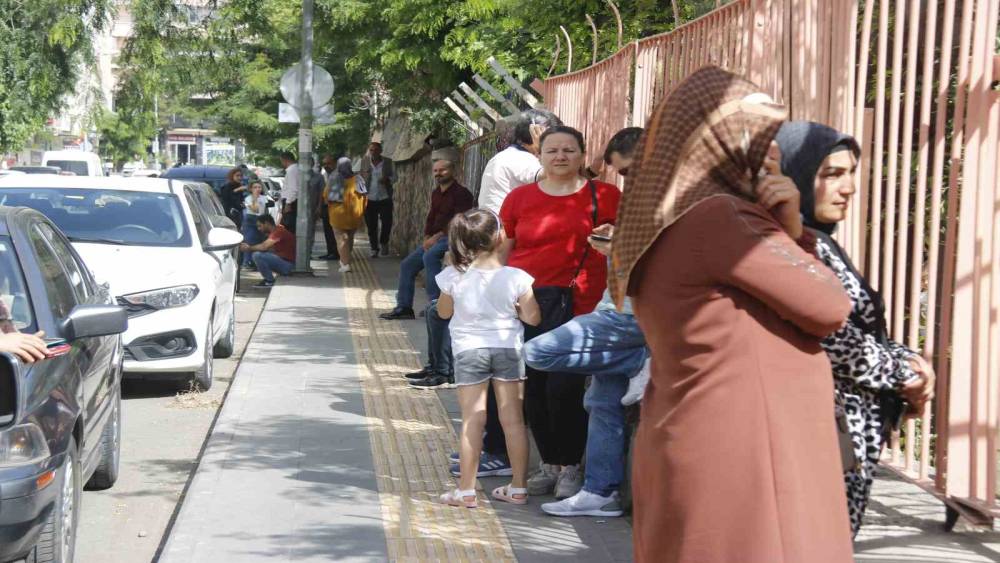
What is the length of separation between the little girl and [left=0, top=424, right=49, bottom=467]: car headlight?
7.14 feet

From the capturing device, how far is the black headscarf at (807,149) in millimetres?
3518

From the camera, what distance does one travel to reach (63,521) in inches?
196

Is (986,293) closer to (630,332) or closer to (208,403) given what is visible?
(630,332)

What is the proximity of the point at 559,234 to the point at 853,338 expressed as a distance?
307 cm

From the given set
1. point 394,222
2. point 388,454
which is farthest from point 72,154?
point 388,454

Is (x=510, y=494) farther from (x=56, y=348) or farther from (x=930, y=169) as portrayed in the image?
(x=930, y=169)

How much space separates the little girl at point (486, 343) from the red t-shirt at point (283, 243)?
12.7 meters

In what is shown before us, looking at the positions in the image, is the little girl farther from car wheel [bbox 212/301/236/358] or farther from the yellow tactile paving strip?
car wheel [bbox 212/301/236/358]

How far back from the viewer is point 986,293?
175 inches

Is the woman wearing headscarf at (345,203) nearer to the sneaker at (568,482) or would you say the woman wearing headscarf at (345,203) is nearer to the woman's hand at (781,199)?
the sneaker at (568,482)

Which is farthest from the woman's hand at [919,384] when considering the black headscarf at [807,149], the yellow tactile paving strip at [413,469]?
the yellow tactile paving strip at [413,469]

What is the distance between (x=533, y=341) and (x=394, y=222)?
18110 millimetres

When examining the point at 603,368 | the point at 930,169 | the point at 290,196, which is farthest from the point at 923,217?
the point at 290,196

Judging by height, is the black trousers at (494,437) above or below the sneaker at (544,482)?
above
